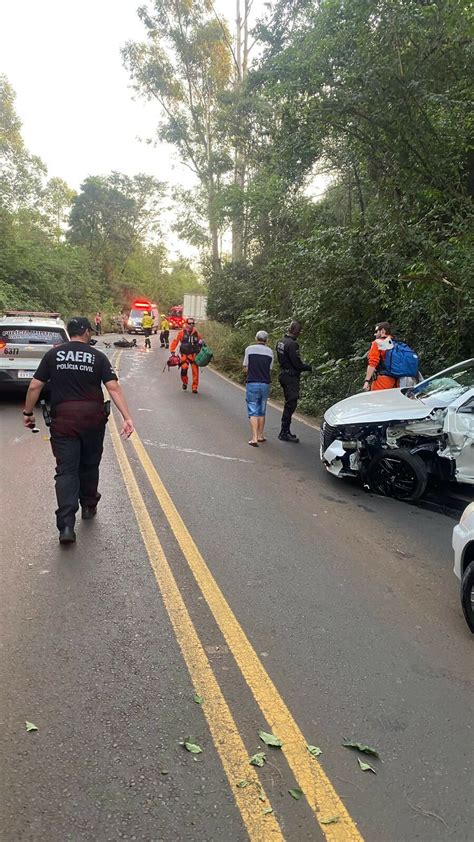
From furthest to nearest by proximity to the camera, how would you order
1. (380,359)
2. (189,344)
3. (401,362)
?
1. (189,344)
2. (380,359)
3. (401,362)

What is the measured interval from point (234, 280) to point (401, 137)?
70.1 feet

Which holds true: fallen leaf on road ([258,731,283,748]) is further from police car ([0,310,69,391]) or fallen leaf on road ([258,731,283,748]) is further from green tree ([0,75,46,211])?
green tree ([0,75,46,211])

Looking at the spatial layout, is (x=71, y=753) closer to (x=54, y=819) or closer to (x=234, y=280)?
(x=54, y=819)

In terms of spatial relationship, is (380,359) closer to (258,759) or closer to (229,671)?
(229,671)

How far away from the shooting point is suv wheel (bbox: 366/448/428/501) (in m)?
6.44

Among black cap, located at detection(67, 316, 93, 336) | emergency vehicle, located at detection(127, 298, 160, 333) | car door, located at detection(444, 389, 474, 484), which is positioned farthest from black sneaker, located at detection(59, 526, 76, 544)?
emergency vehicle, located at detection(127, 298, 160, 333)

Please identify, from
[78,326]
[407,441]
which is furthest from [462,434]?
[78,326]

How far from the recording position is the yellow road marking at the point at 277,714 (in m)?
2.27

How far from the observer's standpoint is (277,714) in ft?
9.30

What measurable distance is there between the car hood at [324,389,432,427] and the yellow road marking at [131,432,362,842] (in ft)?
9.27

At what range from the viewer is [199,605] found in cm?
385

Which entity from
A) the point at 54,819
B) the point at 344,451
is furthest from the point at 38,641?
the point at 344,451

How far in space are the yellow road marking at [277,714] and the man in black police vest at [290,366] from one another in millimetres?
4831

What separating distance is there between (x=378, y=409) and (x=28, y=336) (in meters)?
6.89
